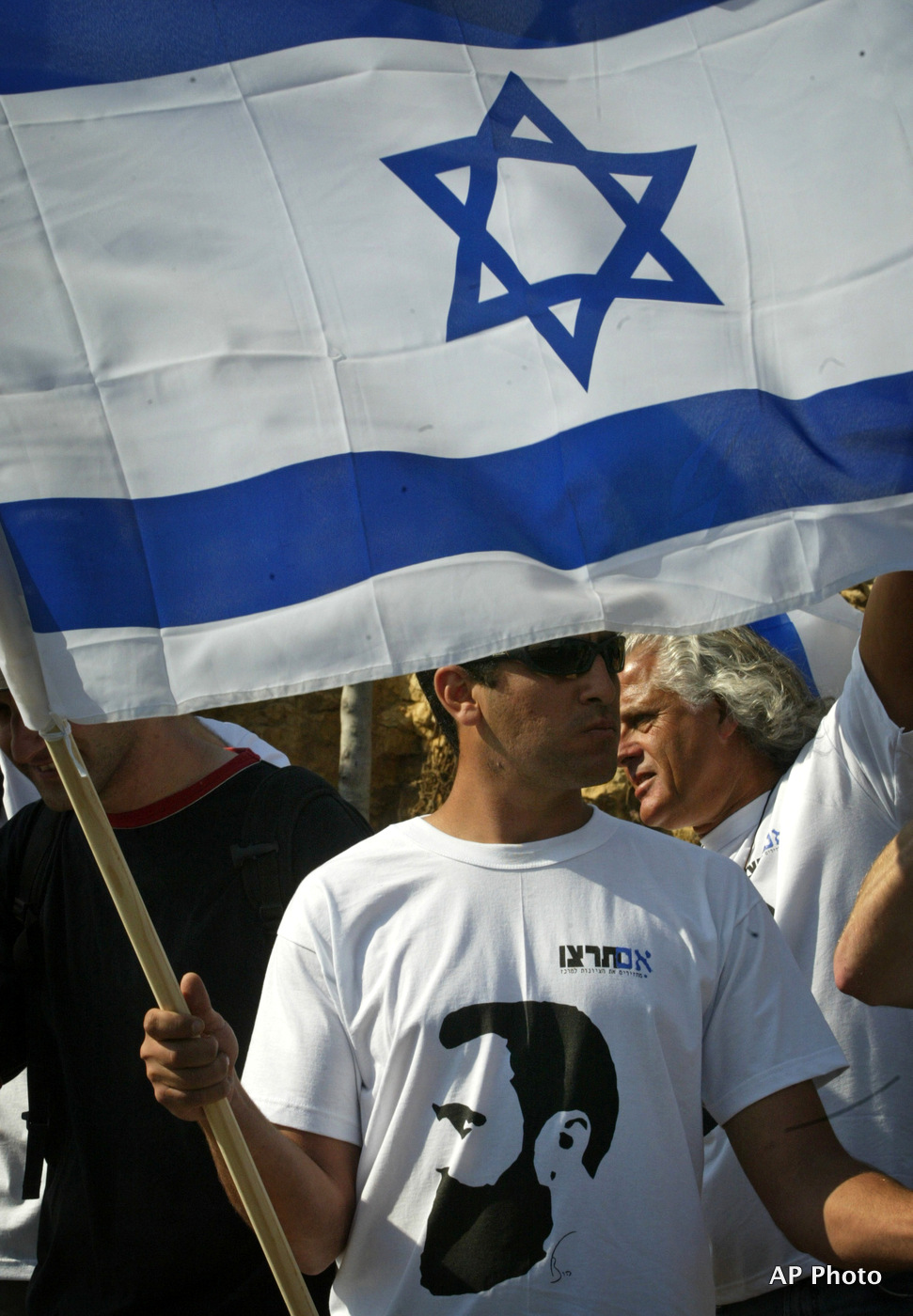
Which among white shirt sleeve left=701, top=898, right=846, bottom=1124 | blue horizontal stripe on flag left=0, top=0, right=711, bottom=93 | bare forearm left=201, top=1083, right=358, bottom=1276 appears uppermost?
blue horizontal stripe on flag left=0, top=0, right=711, bottom=93

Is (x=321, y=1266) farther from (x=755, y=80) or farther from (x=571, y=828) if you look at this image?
(x=755, y=80)

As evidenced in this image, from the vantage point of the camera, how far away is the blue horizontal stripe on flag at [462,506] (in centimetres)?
150

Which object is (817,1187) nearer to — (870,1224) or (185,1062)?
(870,1224)

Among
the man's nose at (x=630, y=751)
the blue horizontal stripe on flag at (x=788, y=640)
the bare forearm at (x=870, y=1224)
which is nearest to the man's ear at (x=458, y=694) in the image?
the bare forearm at (x=870, y=1224)

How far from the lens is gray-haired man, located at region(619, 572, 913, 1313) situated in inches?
76.6

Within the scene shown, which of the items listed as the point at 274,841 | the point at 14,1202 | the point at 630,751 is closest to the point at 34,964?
the point at 274,841

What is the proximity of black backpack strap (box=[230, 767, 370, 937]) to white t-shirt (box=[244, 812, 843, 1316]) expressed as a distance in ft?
Answer: 1.10

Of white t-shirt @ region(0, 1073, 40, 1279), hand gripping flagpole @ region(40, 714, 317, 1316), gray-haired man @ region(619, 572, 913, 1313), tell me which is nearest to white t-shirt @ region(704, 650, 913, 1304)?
gray-haired man @ region(619, 572, 913, 1313)

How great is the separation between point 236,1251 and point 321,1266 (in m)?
0.46

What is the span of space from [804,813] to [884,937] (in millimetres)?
530

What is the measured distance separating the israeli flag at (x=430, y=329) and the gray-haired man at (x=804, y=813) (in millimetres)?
392

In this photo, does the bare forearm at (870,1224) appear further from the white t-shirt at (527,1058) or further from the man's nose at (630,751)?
the man's nose at (630,751)

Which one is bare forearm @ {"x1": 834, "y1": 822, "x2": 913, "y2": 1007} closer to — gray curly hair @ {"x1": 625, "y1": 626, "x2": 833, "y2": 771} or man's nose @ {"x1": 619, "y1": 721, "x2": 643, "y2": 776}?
gray curly hair @ {"x1": 625, "y1": 626, "x2": 833, "y2": 771}

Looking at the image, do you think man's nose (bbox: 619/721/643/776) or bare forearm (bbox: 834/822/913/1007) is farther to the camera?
man's nose (bbox: 619/721/643/776)
